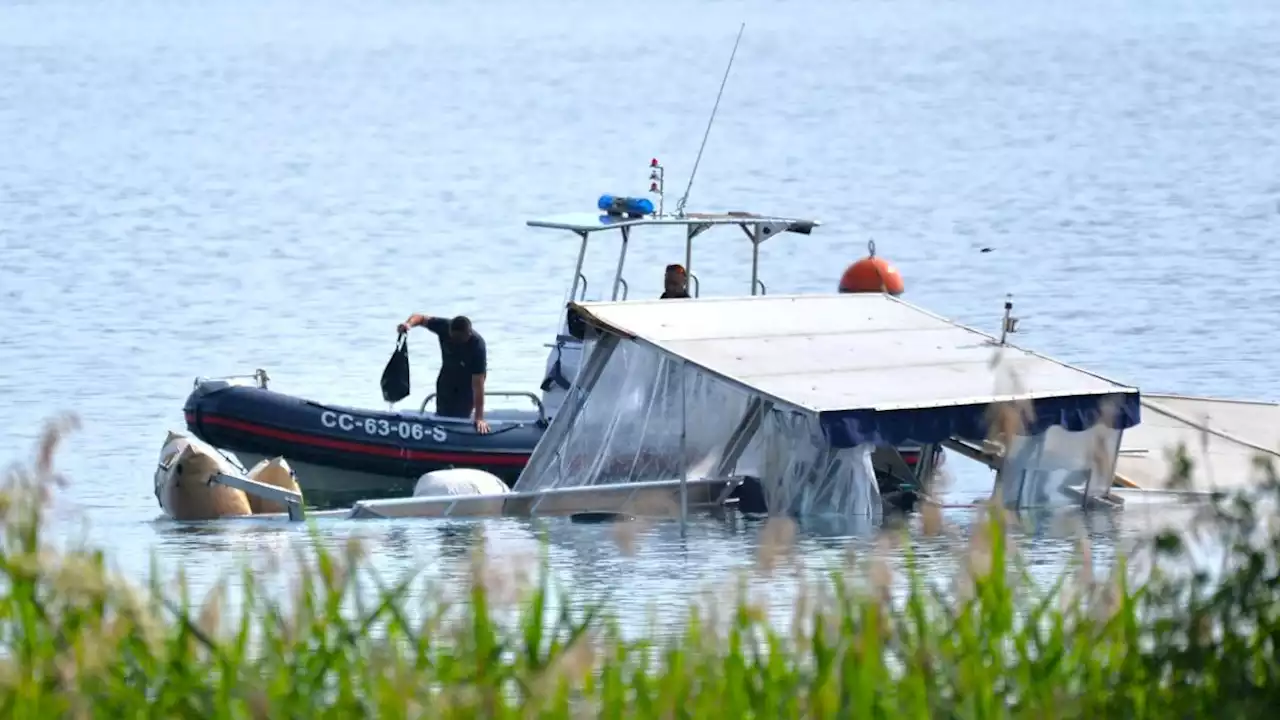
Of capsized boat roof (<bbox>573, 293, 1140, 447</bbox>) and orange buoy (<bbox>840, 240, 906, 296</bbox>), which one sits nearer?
capsized boat roof (<bbox>573, 293, 1140, 447</bbox>)

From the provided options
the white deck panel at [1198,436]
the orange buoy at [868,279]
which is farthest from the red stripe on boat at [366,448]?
the white deck panel at [1198,436]

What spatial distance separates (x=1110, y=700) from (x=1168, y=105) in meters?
69.9

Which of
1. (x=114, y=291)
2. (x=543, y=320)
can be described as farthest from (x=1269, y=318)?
(x=114, y=291)

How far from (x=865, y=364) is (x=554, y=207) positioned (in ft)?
108

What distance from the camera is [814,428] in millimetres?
16156

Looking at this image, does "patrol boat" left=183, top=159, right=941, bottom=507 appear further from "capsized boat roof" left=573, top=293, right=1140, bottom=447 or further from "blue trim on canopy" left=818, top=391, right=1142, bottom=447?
"blue trim on canopy" left=818, top=391, right=1142, bottom=447

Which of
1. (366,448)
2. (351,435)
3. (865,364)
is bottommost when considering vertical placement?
(366,448)

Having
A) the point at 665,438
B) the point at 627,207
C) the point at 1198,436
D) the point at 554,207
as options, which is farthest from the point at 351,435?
the point at 554,207

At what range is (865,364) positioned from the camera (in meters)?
17.1

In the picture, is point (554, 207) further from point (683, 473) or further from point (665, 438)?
point (683, 473)

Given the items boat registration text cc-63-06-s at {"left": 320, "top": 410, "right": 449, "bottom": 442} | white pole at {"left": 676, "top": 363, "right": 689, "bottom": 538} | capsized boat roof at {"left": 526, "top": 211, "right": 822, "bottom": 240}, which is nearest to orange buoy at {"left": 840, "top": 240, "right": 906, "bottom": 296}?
capsized boat roof at {"left": 526, "top": 211, "right": 822, "bottom": 240}

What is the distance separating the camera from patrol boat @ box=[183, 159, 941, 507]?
19781mm

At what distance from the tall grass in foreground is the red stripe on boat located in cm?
1219

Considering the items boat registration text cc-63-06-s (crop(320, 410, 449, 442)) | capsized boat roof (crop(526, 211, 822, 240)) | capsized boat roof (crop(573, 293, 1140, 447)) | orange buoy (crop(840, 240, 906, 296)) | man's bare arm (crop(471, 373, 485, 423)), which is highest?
capsized boat roof (crop(526, 211, 822, 240))
